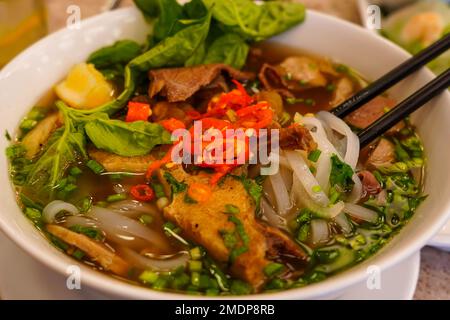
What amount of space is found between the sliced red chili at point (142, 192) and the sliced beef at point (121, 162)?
0.09m

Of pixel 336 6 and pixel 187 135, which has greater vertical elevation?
pixel 187 135

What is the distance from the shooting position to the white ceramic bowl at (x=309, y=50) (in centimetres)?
144

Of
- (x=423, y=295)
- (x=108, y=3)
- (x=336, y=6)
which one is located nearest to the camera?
(x=423, y=295)

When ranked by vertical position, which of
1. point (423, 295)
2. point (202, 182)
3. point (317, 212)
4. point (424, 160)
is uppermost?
point (202, 182)

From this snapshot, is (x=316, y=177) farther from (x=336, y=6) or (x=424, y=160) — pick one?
(x=336, y=6)

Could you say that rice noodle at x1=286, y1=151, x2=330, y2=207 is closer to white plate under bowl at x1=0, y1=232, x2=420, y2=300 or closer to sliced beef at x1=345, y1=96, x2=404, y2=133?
white plate under bowl at x1=0, y1=232, x2=420, y2=300

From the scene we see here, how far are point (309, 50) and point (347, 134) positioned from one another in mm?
888

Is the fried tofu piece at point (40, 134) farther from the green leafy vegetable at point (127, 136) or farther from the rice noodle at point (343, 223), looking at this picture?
the rice noodle at point (343, 223)

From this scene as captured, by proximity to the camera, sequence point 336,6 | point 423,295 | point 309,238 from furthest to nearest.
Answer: point 336,6
point 423,295
point 309,238

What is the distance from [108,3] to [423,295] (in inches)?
109

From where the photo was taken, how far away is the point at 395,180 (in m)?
1.99

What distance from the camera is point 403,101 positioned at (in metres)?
2.03

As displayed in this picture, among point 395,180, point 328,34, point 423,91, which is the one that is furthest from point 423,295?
point 328,34

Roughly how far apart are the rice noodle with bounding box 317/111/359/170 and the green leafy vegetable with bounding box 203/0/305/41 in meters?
0.69
